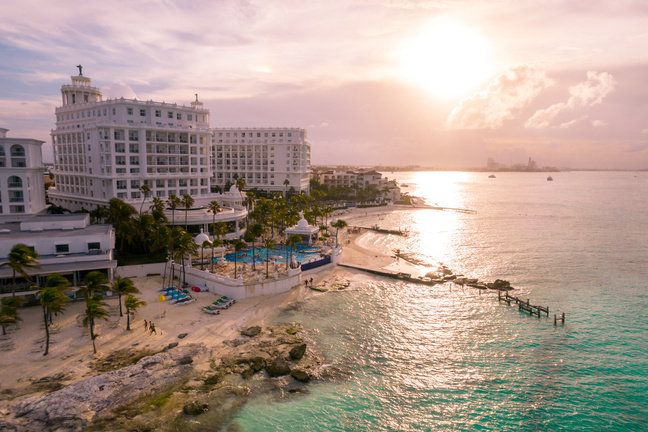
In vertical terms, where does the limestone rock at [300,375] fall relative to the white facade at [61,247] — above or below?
below

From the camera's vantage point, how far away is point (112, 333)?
3881 cm

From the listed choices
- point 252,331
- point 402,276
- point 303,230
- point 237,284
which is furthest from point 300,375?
point 303,230

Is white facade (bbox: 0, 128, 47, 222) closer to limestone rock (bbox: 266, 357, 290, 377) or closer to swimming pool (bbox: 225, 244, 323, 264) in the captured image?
swimming pool (bbox: 225, 244, 323, 264)

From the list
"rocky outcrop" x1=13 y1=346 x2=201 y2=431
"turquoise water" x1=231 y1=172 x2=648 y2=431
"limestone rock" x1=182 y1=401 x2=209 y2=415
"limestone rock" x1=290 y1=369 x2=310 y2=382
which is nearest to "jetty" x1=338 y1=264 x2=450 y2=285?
"turquoise water" x1=231 y1=172 x2=648 y2=431

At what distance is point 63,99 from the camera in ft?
323

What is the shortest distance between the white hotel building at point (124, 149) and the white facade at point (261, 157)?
4022cm

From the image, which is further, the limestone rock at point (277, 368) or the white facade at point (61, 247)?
the white facade at point (61, 247)

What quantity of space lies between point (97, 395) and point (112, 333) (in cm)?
1013

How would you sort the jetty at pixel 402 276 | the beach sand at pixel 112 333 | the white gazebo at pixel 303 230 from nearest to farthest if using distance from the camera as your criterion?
the beach sand at pixel 112 333 < the jetty at pixel 402 276 < the white gazebo at pixel 303 230

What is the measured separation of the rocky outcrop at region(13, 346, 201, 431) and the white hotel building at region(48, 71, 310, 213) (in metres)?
55.6

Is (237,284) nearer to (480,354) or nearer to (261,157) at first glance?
(480,354)

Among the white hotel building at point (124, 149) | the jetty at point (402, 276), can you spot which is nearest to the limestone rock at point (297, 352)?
the jetty at point (402, 276)

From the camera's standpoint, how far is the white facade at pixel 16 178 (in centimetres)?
6719

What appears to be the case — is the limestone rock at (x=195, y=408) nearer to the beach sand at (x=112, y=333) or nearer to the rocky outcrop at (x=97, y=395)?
the rocky outcrop at (x=97, y=395)
